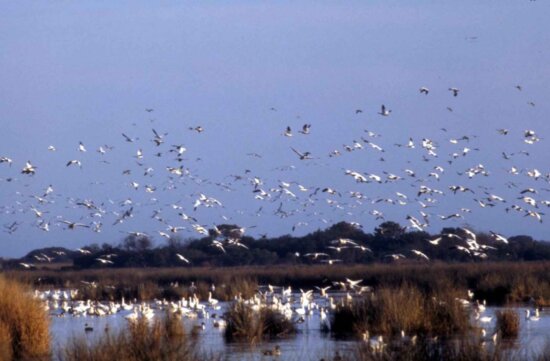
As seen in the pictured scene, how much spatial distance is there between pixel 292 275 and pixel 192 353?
3719 cm

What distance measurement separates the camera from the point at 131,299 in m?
44.5

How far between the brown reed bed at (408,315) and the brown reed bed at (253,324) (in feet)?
4.28

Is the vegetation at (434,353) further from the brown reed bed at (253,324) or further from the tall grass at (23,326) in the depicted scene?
the brown reed bed at (253,324)

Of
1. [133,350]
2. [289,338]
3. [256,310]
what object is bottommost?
[289,338]

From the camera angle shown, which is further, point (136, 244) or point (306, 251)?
point (136, 244)

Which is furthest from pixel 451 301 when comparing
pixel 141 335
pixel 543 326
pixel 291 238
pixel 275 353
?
pixel 291 238

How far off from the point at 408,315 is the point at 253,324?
3.50 metres

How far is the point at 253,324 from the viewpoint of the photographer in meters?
26.3

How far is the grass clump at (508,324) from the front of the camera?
80.1 ft

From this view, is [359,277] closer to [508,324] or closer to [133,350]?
[508,324]

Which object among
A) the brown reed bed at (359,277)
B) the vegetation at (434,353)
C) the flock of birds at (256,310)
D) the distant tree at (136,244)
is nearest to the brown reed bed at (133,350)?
the vegetation at (434,353)

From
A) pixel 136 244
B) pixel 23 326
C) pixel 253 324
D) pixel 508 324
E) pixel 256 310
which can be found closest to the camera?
pixel 23 326

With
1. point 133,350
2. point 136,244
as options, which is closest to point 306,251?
point 136,244

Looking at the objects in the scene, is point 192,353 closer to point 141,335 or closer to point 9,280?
point 141,335
